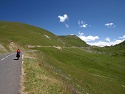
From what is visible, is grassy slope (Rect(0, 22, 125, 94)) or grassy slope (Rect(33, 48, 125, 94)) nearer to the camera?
grassy slope (Rect(0, 22, 125, 94))

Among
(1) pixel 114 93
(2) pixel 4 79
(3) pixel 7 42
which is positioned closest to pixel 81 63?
(3) pixel 7 42

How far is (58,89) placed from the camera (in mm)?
18438

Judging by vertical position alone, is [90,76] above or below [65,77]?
below

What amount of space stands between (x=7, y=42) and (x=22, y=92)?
8774cm

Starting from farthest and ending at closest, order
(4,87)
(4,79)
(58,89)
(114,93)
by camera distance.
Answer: (114,93)
(4,79)
(58,89)
(4,87)

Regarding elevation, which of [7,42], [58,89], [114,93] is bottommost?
[114,93]

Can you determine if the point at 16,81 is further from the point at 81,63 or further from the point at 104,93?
the point at 81,63

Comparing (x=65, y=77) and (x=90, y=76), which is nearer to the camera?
(x=65, y=77)

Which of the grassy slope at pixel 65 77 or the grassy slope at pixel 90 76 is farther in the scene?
the grassy slope at pixel 90 76

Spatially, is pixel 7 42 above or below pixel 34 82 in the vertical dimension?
above

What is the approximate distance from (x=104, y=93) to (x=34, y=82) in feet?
80.3

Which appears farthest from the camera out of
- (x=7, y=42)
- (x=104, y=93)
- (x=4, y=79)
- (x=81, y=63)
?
(x=7, y=42)

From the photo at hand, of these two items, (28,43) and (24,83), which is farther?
(28,43)

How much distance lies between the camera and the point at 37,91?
16.6 metres
